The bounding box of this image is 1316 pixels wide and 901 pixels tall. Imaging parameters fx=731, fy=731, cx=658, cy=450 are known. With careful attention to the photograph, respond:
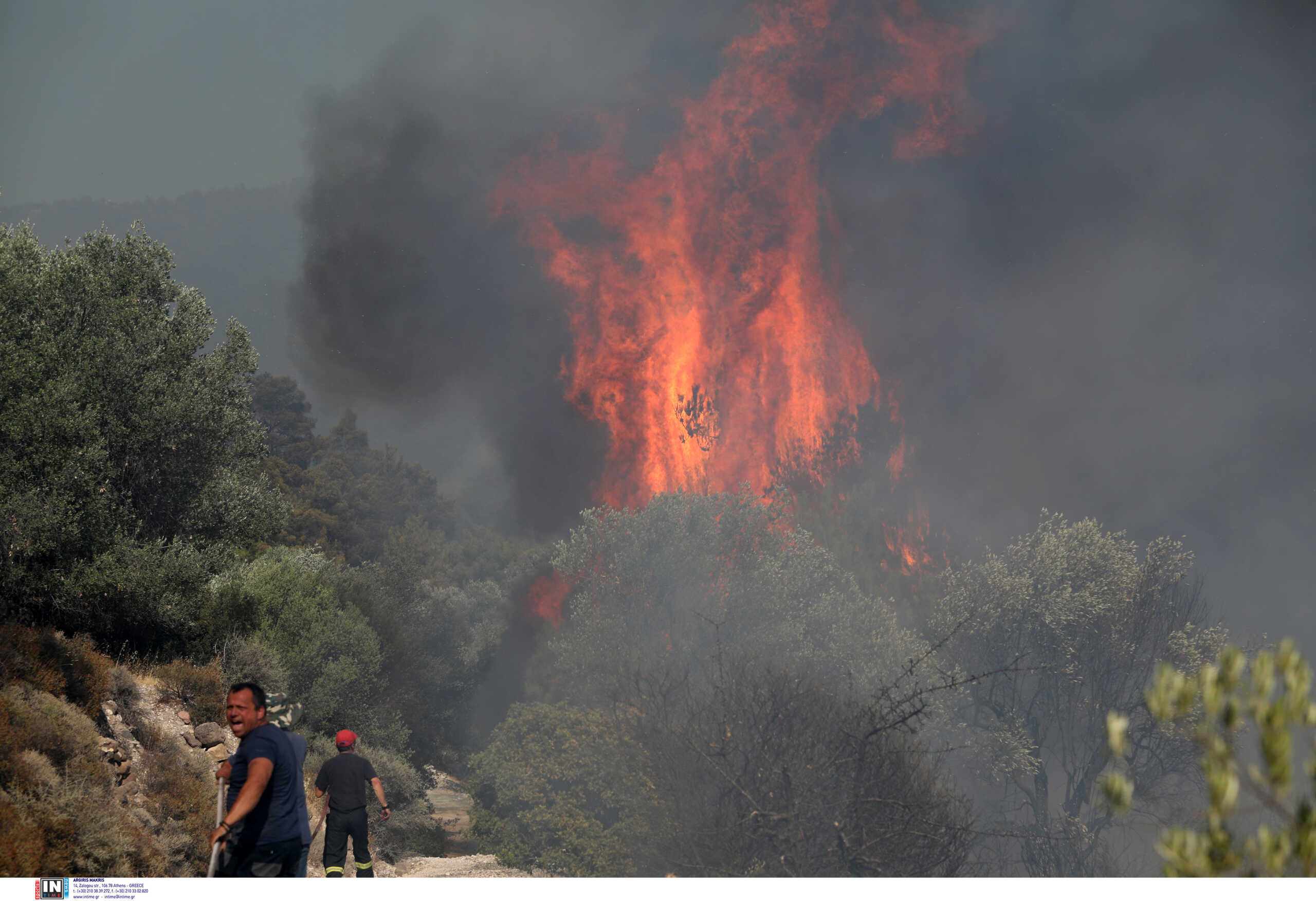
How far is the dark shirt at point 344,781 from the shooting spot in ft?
32.2

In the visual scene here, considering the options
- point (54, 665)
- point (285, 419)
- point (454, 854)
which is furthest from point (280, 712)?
point (285, 419)

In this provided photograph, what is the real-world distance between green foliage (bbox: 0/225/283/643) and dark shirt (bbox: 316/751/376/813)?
10285 mm

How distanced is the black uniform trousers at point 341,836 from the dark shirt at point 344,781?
0.09 m

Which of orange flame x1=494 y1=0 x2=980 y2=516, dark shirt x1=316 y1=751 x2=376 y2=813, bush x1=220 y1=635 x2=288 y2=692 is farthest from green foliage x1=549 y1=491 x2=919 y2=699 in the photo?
dark shirt x1=316 y1=751 x2=376 y2=813

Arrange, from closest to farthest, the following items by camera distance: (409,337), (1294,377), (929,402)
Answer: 1. (1294,377)
2. (929,402)
3. (409,337)

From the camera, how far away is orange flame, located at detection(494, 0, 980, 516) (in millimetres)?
53938

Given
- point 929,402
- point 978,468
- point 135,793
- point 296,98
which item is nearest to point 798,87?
point 929,402

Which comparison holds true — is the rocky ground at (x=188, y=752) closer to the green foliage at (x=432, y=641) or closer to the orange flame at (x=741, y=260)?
the green foliage at (x=432, y=641)

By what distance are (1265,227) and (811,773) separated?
56.0 meters

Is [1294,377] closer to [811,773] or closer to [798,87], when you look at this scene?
[798,87]

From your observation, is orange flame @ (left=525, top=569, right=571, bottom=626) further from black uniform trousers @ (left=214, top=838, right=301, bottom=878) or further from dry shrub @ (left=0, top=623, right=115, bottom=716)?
black uniform trousers @ (left=214, top=838, right=301, bottom=878)

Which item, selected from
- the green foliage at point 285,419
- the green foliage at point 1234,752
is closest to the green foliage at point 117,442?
the green foliage at point 1234,752

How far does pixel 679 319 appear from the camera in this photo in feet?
182

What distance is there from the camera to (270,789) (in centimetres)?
641
